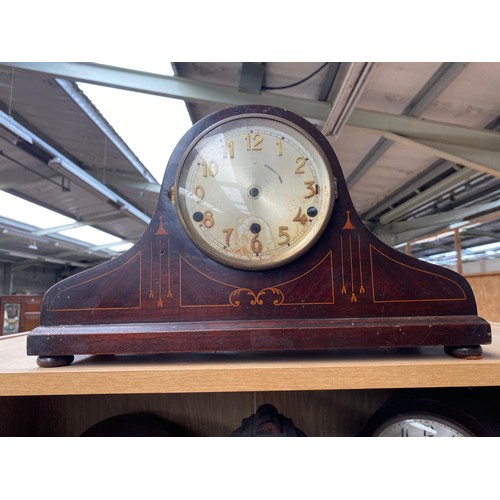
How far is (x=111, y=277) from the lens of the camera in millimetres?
641

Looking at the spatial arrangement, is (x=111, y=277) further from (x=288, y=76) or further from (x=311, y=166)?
(x=288, y=76)

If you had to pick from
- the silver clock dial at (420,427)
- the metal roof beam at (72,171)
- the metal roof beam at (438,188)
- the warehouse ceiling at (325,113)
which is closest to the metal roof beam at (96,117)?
the warehouse ceiling at (325,113)

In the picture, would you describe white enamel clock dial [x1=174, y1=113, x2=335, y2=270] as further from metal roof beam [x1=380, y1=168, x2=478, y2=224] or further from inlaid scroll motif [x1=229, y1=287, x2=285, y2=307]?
metal roof beam [x1=380, y1=168, x2=478, y2=224]

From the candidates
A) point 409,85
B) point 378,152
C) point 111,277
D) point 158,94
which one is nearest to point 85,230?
point 158,94

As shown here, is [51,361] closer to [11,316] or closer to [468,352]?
[468,352]

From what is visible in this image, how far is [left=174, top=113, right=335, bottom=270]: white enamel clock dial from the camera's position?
0.65 metres

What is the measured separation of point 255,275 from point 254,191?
154mm

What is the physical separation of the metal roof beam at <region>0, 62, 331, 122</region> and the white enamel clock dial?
1.29m

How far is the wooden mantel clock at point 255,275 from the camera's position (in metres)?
0.60

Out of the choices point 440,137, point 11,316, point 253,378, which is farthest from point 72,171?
point 11,316

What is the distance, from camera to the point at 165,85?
5.95 ft

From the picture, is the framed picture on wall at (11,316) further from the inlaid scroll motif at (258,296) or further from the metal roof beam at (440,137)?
the inlaid scroll motif at (258,296)

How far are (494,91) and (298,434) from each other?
6.02 ft

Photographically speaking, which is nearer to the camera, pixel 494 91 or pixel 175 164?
pixel 175 164
